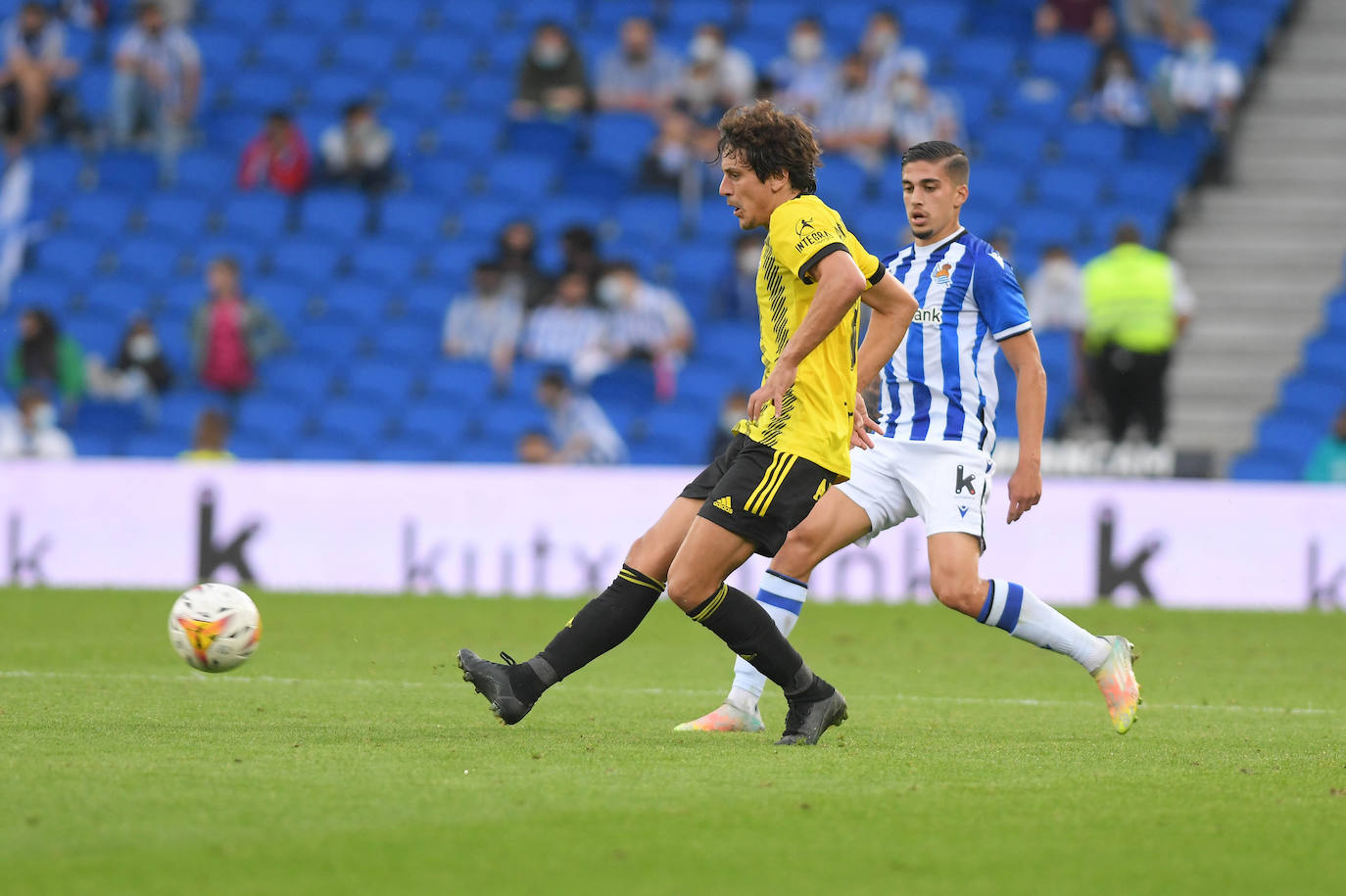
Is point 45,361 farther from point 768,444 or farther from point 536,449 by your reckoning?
point 768,444

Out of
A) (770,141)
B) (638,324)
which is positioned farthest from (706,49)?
(770,141)

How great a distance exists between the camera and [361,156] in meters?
17.8

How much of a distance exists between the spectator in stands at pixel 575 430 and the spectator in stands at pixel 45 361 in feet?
13.9

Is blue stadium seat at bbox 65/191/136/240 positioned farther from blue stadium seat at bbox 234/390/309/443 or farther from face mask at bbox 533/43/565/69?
face mask at bbox 533/43/565/69

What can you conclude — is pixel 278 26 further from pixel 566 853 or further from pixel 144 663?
pixel 566 853

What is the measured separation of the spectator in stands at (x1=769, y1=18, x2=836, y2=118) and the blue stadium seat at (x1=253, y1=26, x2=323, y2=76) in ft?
16.8

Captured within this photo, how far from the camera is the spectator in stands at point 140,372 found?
52.7 ft

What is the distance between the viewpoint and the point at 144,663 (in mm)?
8414

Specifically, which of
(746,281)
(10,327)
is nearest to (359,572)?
(746,281)

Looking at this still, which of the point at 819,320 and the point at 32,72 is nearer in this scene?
the point at 819,320

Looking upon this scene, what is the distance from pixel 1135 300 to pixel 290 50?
9.65 m

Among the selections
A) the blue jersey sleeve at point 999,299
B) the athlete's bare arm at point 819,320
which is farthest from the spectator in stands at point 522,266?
the athlete's bare arm at point 819,320

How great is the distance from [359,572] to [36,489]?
2.42 metres

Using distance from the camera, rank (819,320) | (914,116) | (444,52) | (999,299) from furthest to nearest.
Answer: (444,52) → (914,116) → (999,299) → (819,320)
